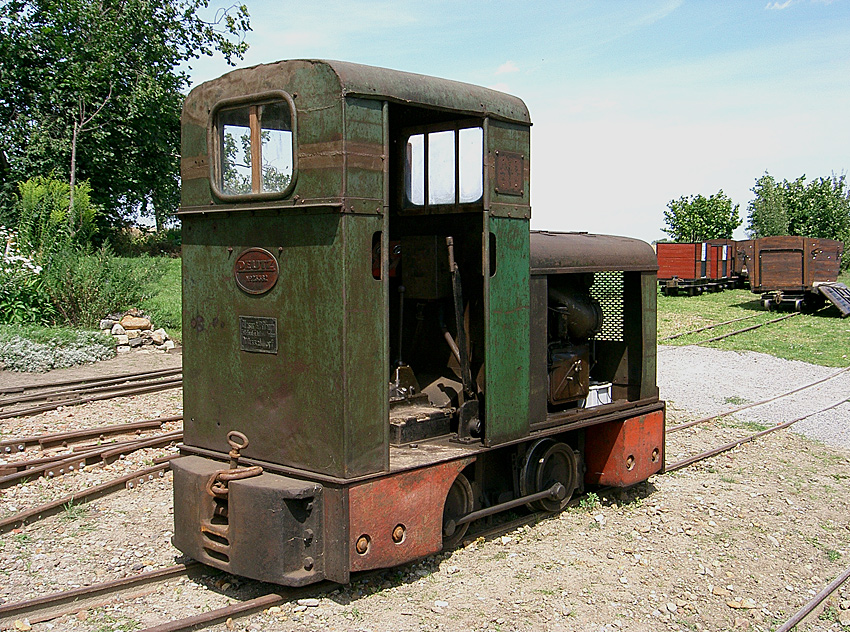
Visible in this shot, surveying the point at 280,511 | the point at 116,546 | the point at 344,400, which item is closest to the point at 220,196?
the point at 344,400

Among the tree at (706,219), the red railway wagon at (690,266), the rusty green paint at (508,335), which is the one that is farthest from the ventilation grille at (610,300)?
the tree at (706,219)

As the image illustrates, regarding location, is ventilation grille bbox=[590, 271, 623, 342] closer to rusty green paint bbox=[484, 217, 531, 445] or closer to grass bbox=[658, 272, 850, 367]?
rusty green paint bbox=[484, 217, 531, 445]

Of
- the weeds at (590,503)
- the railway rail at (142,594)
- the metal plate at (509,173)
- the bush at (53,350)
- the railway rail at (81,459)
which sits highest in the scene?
the metal plate at (509,173)

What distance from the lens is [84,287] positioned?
52.1 ft

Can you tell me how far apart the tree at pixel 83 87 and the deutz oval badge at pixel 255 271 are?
62.0 feet

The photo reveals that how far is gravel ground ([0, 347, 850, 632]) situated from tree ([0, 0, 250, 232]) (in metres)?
17.9

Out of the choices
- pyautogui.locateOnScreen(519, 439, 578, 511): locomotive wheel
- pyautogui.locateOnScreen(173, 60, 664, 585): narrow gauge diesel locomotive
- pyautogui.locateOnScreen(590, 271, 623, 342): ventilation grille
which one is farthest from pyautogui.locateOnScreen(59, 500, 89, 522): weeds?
pyautogui.locateOnScreen(590, 271, 623, 342): ventilation grille

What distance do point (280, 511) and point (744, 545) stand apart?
3.75 m

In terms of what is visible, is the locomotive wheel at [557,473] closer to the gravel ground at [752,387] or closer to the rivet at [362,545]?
the rivet at [362,545]

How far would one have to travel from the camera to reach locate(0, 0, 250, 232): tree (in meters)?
22.8

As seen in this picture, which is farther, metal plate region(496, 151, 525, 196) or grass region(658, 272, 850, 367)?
grass region(658, 272, 850, 367)

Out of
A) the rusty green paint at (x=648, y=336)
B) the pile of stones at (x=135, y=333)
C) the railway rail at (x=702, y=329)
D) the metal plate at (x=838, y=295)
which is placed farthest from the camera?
the metal plate at (x=838, y=295)

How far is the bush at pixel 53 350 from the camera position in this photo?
1342 cm

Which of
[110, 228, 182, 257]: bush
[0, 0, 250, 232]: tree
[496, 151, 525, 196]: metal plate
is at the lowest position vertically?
[496, 151, 525, 196]: metal plate
